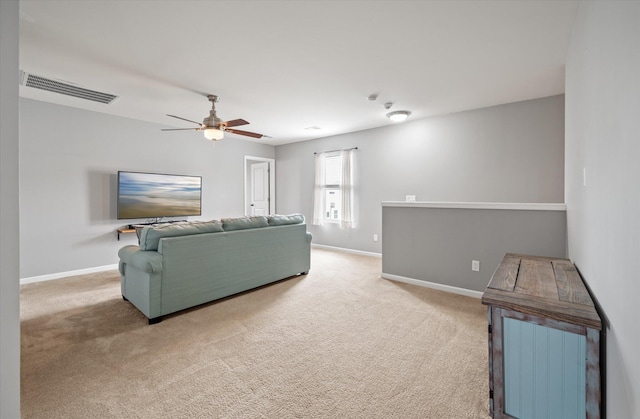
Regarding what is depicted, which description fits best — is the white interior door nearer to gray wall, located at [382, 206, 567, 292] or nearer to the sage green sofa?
the sage green sofa

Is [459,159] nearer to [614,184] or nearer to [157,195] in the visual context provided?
[614,184]

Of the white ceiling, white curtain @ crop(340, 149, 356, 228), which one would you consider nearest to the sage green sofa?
the white ceiling

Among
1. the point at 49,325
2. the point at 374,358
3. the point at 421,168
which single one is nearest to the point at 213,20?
the point at 374,358

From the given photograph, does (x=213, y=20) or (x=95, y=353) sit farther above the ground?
(x=213, y=20)

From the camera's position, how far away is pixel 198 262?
2.91m

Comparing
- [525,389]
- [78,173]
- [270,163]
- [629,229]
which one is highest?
[270,163]

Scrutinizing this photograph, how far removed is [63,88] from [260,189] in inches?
171

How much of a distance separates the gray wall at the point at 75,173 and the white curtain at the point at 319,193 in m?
2.82

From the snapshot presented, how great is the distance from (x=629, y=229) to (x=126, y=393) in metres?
2.56

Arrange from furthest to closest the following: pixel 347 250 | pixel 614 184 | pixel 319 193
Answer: pixel 319 193
pixel 347 250
pixel 614 184

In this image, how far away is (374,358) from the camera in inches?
80.9

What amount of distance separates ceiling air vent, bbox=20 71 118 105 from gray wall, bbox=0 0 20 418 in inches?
111

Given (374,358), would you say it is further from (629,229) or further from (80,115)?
(80,115)

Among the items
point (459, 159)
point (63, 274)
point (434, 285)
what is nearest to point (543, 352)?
point (434, 285)
